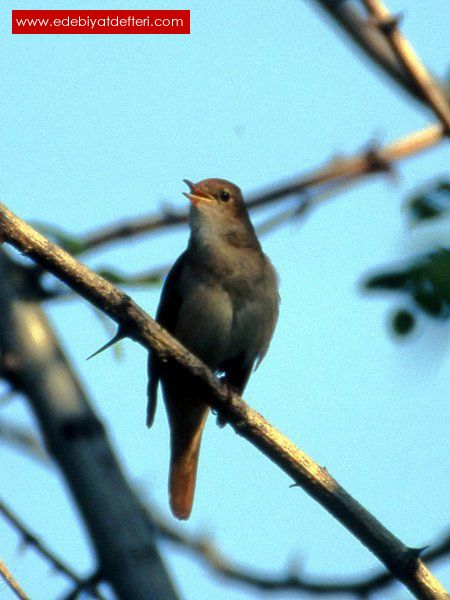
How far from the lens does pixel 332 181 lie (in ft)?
18.3

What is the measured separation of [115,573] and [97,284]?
142 cm

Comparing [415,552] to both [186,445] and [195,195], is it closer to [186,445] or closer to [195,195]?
[186,445]

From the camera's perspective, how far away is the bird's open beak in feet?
23.8

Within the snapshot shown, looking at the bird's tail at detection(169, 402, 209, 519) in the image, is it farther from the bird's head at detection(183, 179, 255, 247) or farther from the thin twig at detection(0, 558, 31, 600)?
the thin twig at detection(0, 558, 31, 600)

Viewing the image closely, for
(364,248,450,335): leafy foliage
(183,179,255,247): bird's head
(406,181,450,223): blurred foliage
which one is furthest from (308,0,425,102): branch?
(183,179,255,247): bird's head

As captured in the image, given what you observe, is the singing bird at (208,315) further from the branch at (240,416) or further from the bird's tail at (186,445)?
the branch at (240,416)

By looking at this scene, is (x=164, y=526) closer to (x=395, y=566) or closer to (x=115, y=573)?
(x=115, y=573)

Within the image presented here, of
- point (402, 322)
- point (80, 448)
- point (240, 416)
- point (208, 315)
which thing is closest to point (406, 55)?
point (402, 322)

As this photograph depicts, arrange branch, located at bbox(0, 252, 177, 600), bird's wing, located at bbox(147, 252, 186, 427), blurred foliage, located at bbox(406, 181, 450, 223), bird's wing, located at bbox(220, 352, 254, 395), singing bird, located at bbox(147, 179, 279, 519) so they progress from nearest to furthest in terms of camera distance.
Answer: blurred foliage, located at bbox(406, 181, 450, 223), branch, located at bbox(0, 252, 177, 600), singing bird, located at bbox(147, 179, 279, 519), bird's wing, located at bbox(147, 252, 186, 427), bird's wing, located at bbox(220, 352, 254, 395)

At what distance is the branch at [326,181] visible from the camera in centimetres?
519

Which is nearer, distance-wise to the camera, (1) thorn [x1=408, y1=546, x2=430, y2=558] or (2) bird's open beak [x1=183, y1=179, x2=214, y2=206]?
(1) thorn [x1=408, y1=546, x2=430, y2=558]

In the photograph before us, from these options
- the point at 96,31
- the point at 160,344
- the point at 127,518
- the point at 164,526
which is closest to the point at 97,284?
the point at 160,344

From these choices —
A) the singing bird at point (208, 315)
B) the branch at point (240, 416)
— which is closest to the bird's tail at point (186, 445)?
the singing bird at point (208, 315)

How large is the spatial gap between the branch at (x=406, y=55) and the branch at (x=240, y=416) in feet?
4.43
